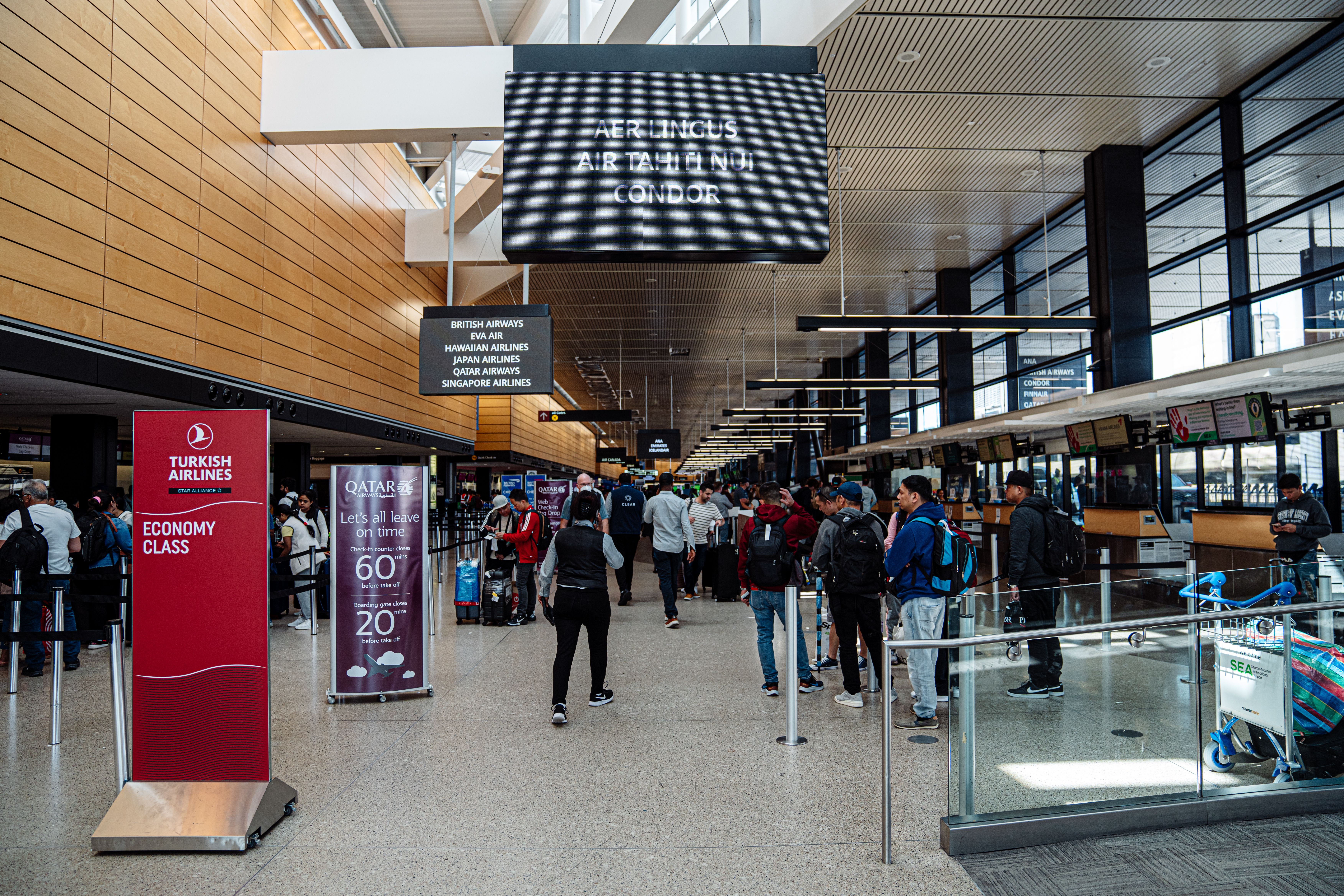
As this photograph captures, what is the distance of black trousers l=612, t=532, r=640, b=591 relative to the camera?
37.4 ft

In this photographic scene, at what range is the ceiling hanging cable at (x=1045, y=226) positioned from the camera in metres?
12.4

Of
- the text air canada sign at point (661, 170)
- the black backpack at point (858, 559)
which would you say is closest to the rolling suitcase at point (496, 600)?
the black backpack at point (858, 559)

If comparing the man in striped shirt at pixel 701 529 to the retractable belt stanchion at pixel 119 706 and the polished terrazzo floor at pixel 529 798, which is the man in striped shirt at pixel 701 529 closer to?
the polished terrazzo floor at pixel 529 798

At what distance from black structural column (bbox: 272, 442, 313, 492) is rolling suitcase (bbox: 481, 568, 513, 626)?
7064 mm

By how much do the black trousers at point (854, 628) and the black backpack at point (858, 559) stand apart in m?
0.09

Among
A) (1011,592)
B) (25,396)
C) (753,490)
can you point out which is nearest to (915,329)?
(753,490)

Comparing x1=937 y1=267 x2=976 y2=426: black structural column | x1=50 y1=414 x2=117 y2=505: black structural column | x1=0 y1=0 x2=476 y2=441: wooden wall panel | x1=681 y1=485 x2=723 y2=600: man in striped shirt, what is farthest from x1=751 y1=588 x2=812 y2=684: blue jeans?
x1=937 y1=267 x2=976 y2=426: black structural column

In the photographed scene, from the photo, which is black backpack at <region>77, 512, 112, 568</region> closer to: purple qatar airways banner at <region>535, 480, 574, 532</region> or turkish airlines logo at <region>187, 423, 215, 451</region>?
turkish airlines logo at <region>187, 423, 215, 451</region>

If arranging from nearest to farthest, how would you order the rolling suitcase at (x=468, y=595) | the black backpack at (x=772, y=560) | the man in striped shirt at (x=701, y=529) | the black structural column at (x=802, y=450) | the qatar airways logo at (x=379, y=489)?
the black backpack at (x=772, y=560) → the qatar airways logo at (x=379, y=489) → the rolling suitcase at (x=468, y=595) → the man in striped shirt at (x=701, y=529) → the black structural column at (x=802, y=450)

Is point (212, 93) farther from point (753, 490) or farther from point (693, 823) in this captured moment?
point (753, 490)

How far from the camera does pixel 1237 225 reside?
10.7m

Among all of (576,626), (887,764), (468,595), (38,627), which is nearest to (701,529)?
(468,595)

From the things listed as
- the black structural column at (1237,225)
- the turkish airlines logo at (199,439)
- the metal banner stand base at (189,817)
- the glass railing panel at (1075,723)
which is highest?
the black structural column at (1237,225)

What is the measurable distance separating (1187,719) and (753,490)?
11831mm
